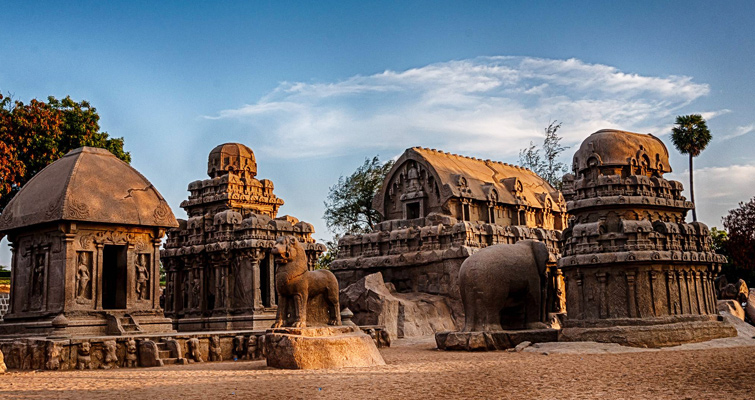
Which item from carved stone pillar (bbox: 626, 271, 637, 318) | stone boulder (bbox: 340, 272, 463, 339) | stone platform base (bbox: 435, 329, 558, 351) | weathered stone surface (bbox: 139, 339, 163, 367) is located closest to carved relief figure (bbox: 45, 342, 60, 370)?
weathered stone surface (bbox: 139, 339, 163, 367)

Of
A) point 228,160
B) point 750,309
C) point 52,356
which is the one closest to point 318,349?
point 52,356

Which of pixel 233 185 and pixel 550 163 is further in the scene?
pixel 550 163

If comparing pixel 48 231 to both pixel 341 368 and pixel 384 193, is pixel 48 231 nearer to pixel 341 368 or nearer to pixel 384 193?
pixel 341 368

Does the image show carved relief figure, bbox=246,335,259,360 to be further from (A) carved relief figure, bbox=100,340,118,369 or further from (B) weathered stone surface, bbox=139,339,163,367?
(A) carved relief figure, bbox=100,340,118,369

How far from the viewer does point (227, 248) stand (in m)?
26.1

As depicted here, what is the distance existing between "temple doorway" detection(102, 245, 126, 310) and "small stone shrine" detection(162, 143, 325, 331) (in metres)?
5.57

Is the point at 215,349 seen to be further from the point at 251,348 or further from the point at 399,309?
the point at 399,309

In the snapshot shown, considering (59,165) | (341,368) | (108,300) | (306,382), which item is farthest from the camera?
(108,300)

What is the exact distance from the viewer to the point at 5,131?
26.6m

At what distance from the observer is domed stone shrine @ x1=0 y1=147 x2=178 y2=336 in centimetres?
1781

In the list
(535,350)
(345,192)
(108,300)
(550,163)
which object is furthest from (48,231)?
(550,163)

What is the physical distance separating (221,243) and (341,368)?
1458cm

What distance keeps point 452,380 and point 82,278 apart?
11390 mm

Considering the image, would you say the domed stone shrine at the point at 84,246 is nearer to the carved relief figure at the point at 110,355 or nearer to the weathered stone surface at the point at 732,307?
the carved relief figure at the point at 110,355
